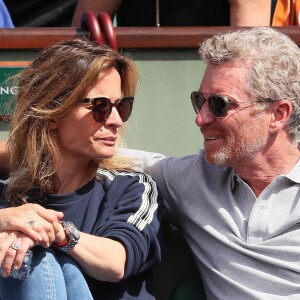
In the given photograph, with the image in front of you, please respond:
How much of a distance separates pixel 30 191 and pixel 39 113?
0.30 metres

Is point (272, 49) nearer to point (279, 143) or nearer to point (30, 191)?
point (279, 143)

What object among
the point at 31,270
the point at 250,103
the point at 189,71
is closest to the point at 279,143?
the point at 250,103

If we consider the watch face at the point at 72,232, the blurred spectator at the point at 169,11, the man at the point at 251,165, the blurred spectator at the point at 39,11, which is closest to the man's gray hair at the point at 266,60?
the man at the point at 251,165

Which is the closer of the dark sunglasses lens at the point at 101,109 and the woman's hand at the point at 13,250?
the woman's hand at the point at 13,250

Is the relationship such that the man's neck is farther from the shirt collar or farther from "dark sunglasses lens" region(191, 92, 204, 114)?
"dark sunglasses lens" region(191, 92, 204, 114)

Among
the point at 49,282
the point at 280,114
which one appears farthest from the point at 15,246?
the point at 280,114

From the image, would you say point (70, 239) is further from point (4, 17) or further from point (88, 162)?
point (4, 17)

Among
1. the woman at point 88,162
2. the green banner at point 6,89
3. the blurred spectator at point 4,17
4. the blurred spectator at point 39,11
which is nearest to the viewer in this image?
the woman at point 88,162

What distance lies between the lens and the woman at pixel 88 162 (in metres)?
3.08

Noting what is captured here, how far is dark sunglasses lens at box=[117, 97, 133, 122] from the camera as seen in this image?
10.7 feet

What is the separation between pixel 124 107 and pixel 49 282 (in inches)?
30.6

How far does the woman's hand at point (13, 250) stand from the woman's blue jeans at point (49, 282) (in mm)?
67

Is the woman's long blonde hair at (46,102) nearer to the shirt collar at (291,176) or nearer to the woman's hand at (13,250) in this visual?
the woman's hand at (13,250)

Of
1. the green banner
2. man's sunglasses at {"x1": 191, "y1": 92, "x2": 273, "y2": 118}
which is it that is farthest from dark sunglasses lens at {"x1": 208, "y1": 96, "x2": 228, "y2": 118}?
the green banner
